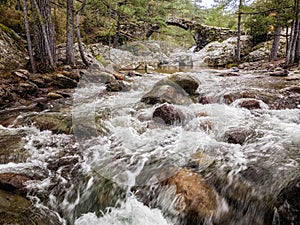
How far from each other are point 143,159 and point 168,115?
1558 mm

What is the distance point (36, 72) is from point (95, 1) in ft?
16.3

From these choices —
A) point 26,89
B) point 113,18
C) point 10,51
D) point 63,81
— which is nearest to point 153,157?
point 26,89

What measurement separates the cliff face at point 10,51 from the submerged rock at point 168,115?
6.68 m

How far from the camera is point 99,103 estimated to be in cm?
693

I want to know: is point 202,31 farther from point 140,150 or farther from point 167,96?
point 140,150

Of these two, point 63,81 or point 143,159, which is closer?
point 143,159

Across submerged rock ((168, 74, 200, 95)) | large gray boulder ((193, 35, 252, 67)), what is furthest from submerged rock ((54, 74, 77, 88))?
large gray boulder ((193, 35, 252, 67))

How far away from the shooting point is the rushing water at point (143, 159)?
2.78 meters

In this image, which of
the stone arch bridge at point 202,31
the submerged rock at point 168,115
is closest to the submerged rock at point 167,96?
the submerged rock at point 168,115

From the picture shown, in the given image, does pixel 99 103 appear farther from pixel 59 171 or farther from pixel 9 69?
pixel 9 69

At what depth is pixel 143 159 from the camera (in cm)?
377

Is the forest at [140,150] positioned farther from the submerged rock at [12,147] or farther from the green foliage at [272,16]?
the green foliage at [272,16]

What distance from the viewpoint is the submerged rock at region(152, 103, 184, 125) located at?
16.4 feet

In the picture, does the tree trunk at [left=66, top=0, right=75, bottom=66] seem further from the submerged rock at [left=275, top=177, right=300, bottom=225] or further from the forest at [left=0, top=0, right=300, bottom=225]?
the submerged rock at [left=275, top=177, right=300, bottom=225]
